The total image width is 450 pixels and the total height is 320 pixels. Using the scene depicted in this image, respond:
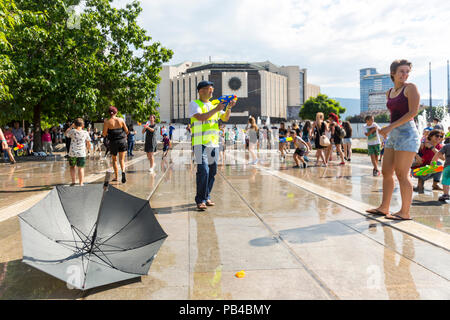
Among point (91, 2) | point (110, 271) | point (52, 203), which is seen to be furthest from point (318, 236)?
point (91, 2)

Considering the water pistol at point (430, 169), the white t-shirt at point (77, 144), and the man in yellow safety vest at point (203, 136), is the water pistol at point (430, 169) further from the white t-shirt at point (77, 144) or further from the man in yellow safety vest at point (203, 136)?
the white t-shirt at point (77, 144)

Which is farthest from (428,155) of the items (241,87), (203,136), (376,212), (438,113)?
(241,87)

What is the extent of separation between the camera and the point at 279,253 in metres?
3.45

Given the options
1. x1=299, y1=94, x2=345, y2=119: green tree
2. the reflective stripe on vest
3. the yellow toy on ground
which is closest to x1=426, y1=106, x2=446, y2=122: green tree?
x1=299, y1=94, x2=345, y2=119: green tree

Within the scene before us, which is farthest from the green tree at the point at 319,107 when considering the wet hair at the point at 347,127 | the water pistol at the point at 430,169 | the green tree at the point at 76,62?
the water pistol at the point at 430,169

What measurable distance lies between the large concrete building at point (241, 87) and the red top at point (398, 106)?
10118cm

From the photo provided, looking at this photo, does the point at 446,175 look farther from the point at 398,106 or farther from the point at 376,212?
the point at 398,106

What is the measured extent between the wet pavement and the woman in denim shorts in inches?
18.0

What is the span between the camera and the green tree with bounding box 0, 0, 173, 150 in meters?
17.6

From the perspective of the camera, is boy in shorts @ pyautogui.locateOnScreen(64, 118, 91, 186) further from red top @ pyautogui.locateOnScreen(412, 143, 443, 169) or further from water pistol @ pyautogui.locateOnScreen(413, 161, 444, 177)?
red top @ pyautogui.locateOnScreen(412, 143, 443, 169)

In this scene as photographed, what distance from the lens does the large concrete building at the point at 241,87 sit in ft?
353

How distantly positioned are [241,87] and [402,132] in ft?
346

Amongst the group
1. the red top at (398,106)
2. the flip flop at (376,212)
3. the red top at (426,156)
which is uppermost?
the red top at (398,106)

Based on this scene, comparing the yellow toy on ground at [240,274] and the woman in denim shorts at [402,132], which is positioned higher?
the woman in denim shorts at [402,132]
